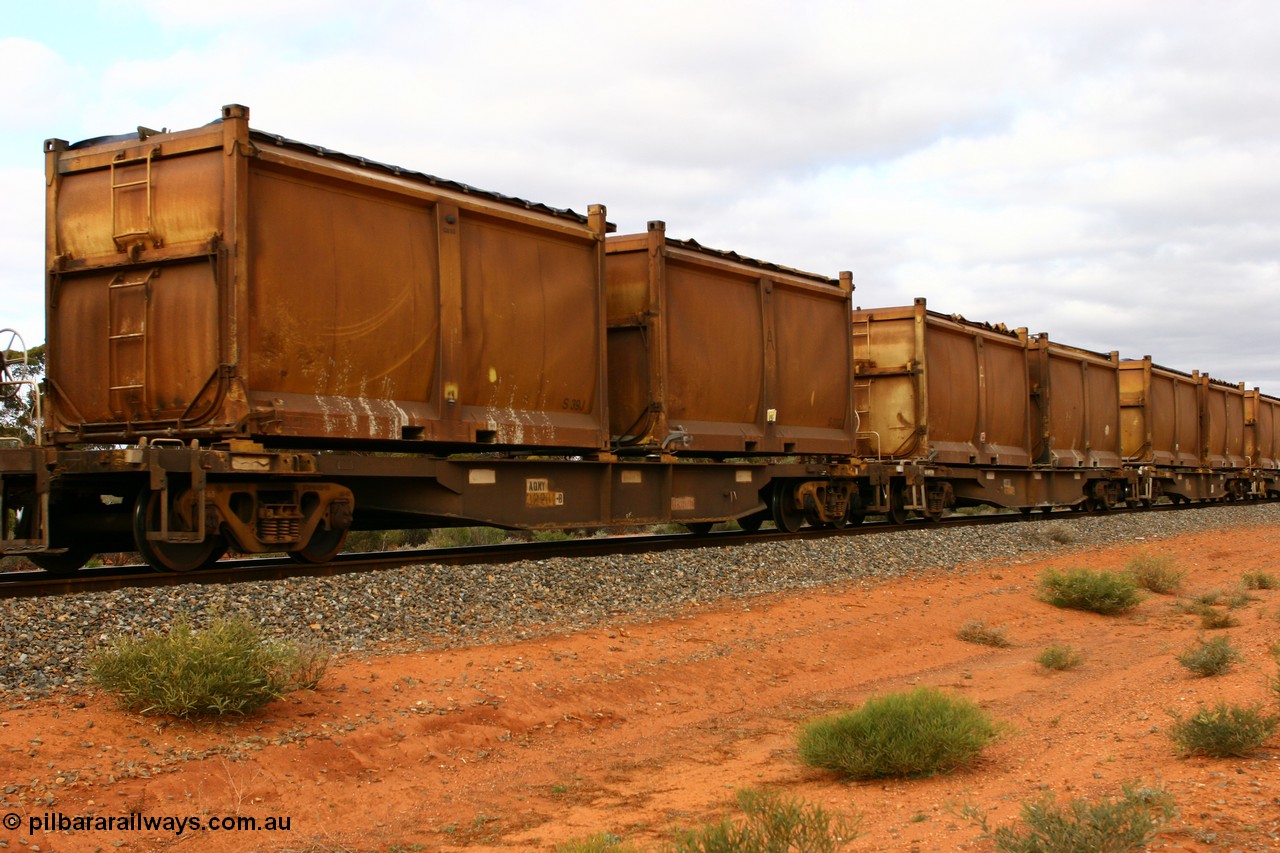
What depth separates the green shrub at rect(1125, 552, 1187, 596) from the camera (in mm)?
14328

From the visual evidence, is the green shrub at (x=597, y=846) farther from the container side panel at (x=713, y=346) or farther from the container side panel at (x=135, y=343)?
the container side panel at (x=713, y=346)

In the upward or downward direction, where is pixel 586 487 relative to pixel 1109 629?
upward

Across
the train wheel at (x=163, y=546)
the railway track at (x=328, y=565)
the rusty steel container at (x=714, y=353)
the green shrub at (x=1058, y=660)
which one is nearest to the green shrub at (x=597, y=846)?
the railway track at (x=328, y=565)

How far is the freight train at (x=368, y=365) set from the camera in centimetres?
933

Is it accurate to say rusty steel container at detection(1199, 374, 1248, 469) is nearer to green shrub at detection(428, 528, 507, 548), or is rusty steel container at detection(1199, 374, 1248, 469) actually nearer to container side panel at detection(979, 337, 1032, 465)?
container side panel at detection(979, 337, 1032, 465)

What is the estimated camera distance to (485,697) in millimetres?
7305

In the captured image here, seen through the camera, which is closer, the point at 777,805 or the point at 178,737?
the point at 777,805

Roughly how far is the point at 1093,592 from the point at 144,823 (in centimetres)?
1072

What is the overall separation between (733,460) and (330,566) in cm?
728

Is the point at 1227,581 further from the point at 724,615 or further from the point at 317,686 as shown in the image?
the point at 317,686

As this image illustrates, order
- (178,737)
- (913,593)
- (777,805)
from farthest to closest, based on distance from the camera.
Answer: (913,593) < (178,737) < (777,805)

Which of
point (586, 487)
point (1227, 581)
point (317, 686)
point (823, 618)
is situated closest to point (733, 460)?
point (586, 487)

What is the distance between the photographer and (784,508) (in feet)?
55.0

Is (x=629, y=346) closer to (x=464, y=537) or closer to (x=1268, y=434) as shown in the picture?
(x=464, y=537)
